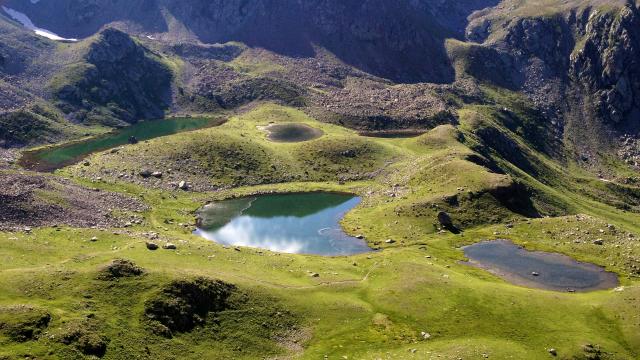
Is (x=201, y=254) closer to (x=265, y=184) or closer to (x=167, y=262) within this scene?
(x=167, y=262)

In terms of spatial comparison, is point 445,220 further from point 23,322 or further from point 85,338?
point 23,322

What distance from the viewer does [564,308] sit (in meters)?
83.9

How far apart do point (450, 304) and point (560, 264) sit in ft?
128

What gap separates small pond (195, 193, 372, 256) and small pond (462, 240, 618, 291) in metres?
25.2

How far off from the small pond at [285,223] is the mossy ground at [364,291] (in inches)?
217

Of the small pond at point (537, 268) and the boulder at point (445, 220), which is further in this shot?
the boulder at point (445, 220)

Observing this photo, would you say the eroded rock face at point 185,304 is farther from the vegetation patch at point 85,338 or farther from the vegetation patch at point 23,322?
the vegetation patch at point 23,322

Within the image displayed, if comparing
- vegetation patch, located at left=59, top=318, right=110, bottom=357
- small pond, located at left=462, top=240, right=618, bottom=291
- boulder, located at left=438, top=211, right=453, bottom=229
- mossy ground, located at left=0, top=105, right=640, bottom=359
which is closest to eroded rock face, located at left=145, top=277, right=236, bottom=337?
mossy ground, located at left=0, top=105, right=640, bottom=359

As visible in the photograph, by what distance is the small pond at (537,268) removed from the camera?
10075cm

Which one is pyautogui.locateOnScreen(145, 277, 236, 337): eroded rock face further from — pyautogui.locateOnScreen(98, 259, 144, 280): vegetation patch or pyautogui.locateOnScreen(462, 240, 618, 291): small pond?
pyautogui.locateOnScreen(462, 240, 618, 291): small pond

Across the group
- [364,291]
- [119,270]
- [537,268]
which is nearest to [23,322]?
Answer: [119,270]

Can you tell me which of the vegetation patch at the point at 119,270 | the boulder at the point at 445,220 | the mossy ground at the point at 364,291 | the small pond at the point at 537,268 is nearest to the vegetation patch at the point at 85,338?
the mossy ground at the point at 364,291

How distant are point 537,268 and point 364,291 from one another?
129 ft

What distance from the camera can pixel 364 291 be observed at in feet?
294
